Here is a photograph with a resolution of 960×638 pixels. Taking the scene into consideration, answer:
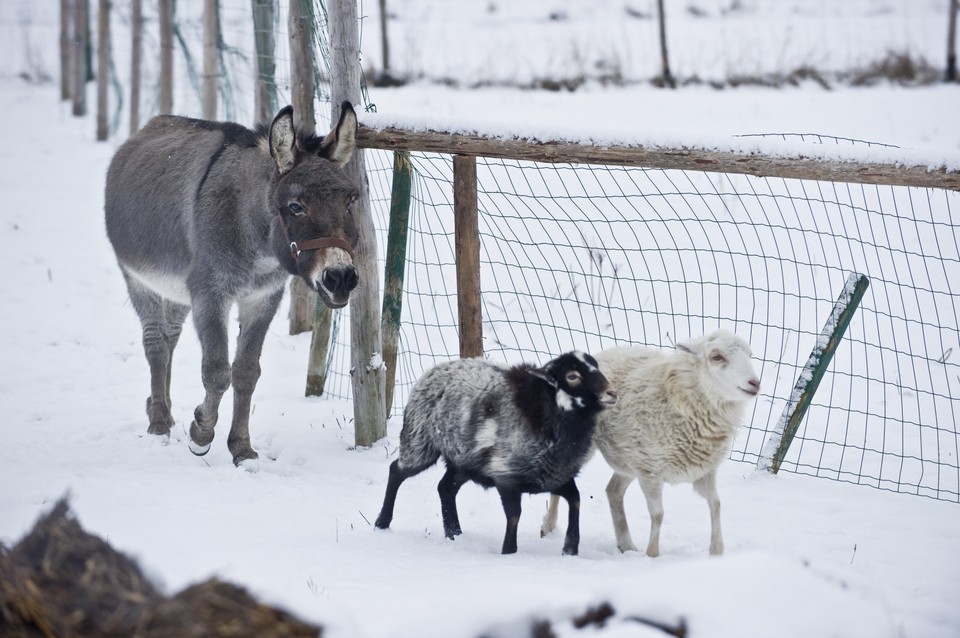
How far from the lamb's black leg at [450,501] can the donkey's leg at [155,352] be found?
2.85 metres

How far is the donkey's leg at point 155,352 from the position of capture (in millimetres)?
6895

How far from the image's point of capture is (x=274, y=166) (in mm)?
5949

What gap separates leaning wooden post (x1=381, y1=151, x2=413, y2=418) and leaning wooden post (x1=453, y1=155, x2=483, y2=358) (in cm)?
40

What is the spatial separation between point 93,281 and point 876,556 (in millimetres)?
9611

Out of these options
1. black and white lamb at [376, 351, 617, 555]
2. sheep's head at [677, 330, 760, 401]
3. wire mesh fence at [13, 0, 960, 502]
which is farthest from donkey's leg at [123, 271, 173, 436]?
sheep's head at [677, 330, 760, 401]

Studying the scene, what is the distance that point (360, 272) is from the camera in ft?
20.2

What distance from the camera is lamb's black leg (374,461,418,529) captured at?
199 inches

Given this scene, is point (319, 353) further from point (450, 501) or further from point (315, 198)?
point (450, 501)

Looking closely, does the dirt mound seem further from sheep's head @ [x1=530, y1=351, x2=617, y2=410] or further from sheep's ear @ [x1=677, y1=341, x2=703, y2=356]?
sheep's ear @ [x1=677, y1=341, x2=703, y2=356]

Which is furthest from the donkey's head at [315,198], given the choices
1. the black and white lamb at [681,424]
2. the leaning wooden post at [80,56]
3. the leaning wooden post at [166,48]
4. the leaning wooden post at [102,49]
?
the leaning wooden post at [80,56]

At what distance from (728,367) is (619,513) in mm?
1002

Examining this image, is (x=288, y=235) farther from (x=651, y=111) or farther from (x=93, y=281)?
(x=651, y=111)

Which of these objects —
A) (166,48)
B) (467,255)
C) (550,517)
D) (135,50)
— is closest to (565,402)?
(550,517)

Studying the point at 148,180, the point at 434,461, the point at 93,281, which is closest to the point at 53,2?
the point at 93,281
